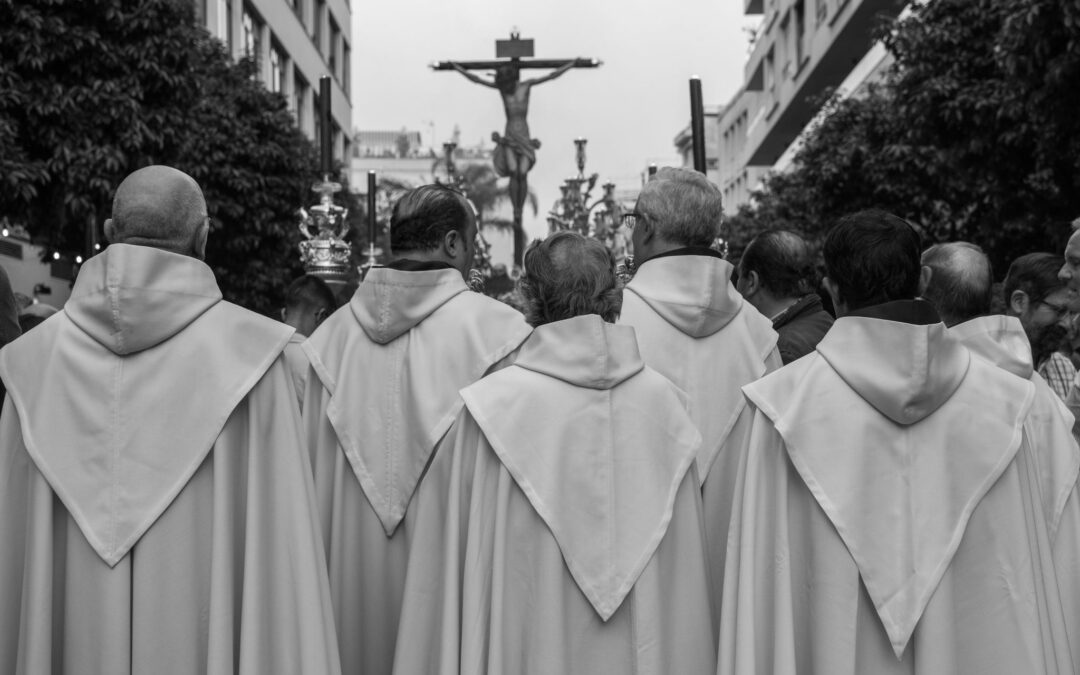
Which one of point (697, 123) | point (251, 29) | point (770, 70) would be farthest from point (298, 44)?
point (697, 123)

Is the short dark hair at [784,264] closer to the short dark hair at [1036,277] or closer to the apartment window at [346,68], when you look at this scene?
the short dark hair at [1036,277]

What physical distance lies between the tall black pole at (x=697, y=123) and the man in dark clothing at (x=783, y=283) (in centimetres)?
167

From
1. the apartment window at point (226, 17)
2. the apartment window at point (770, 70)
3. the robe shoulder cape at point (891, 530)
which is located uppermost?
the apartment window at point (770, 70)

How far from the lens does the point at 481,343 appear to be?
14.8 feet

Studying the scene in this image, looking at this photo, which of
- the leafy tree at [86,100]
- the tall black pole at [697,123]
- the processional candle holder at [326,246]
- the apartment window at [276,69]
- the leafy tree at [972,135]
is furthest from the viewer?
the apartment window at [276,69]

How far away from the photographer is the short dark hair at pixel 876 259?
342 centimetres

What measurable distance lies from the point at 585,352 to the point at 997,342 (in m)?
1.39

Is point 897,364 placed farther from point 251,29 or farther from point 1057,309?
point 251,29

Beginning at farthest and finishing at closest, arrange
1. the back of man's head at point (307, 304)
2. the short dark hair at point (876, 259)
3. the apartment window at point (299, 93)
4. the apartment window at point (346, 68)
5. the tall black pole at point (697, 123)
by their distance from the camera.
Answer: the apartment window at point (346, 68) < the apartment window at point (299, 93) < the tall black pole at point (697, 123) < the back of man's head at point (307, 304) < the short dark hair at point (876, 259)

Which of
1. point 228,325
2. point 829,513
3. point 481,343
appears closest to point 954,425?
point 829,513

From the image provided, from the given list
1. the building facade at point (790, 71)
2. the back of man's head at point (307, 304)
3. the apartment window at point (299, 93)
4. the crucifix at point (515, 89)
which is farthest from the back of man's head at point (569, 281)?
the apartment window at point (299, 93)

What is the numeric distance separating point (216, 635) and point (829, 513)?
1.63 meters

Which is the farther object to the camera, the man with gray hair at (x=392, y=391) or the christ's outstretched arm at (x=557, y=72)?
the christ's outstretched arm at (x=557, y=72)

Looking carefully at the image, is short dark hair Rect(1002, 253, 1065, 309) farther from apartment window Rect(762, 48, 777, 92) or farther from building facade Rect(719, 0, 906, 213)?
apartment window Rect(762, 48, 777, 92)
